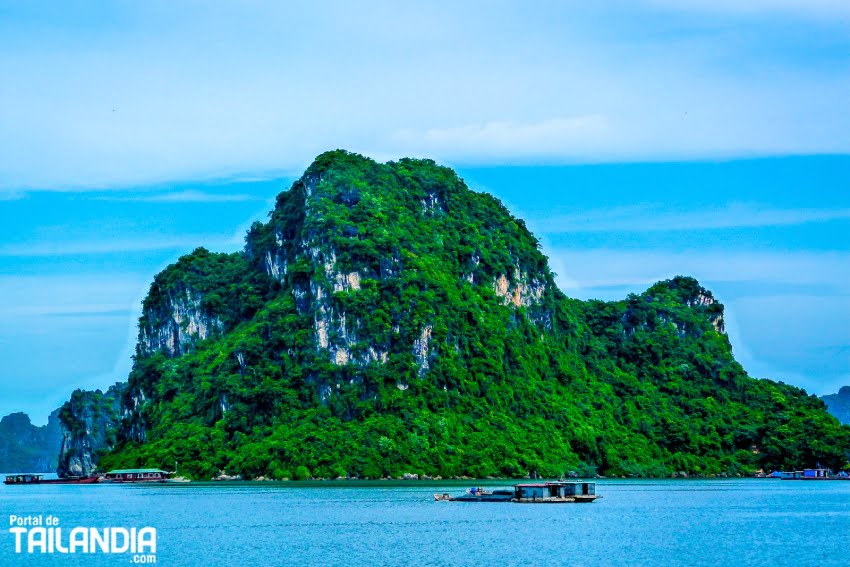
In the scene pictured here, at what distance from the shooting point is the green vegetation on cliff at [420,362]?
116 metres

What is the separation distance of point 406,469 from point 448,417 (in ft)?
32.1

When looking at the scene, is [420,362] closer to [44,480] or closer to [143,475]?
[143,475]

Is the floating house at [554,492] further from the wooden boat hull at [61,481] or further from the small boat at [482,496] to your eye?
the wooden boat hull at [61,481]

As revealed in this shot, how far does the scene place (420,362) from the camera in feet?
392

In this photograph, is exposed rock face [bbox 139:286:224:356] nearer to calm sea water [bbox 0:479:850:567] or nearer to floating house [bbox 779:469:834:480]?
calm sea water [bbox 0:479:850:567]

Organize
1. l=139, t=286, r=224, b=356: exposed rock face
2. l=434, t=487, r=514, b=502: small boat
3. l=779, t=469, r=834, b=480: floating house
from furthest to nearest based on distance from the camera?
1. l=139, t=286, r=224, b=356: exposed rock face
2. l=779, t=469, r=834, b=480: floating house
3. l=434, t=487, r=514, b=502: small boat

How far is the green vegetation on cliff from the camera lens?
381 feet

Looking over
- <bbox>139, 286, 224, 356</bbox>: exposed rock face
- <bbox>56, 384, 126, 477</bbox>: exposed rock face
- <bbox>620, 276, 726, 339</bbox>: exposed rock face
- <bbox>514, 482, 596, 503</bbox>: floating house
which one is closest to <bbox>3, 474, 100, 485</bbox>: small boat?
<bbox>56, 384, 126, 477</bbox>: exposed rock face

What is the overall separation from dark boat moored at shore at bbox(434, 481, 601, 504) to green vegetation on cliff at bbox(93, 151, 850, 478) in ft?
98.4

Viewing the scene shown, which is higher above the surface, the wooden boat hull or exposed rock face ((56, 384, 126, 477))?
exposed rock face ((56, 384, 126, 477))

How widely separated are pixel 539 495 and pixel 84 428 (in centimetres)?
9406

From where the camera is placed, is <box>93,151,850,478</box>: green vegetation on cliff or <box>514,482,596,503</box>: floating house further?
<box>93,151,850,478</box>: green vegetation on cliff

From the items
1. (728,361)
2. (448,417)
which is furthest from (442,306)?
(728,361)

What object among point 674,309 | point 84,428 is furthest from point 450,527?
point 84,428
